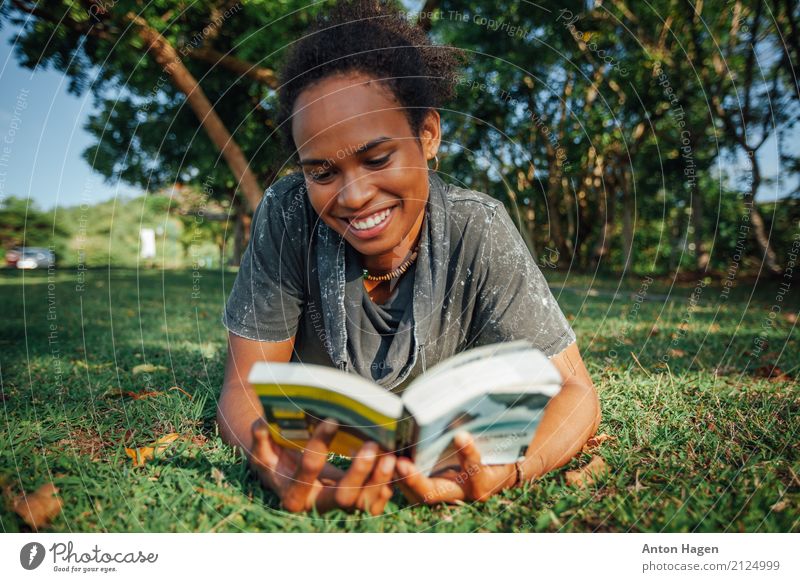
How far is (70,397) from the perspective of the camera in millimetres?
2355

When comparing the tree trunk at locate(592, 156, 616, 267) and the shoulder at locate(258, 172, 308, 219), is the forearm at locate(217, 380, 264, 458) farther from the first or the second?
the tree trunk at locate(592, 156, 616, 267)

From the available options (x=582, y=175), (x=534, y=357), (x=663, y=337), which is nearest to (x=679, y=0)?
(x=582, y=175)

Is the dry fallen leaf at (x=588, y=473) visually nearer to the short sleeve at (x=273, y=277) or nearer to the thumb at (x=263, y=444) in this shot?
the thumb at (x=263, y=444)

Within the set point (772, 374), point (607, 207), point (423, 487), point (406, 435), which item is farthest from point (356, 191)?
point (607, 207)

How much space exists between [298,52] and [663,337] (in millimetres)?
3095

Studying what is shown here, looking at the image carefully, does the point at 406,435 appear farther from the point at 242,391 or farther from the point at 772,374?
the point at 772,374

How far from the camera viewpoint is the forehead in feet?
5.15

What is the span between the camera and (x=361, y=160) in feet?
5.26

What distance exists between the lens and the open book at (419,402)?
3.88 feet

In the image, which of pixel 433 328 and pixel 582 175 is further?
pixel 582 175

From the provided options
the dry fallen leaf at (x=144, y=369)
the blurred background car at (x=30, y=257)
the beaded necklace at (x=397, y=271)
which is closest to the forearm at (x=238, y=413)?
the beaded necklace at (x=397, y=271)

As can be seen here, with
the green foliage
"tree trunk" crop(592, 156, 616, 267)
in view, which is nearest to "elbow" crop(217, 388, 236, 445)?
"tree trunk" crop(592, 156, 616, 267)
